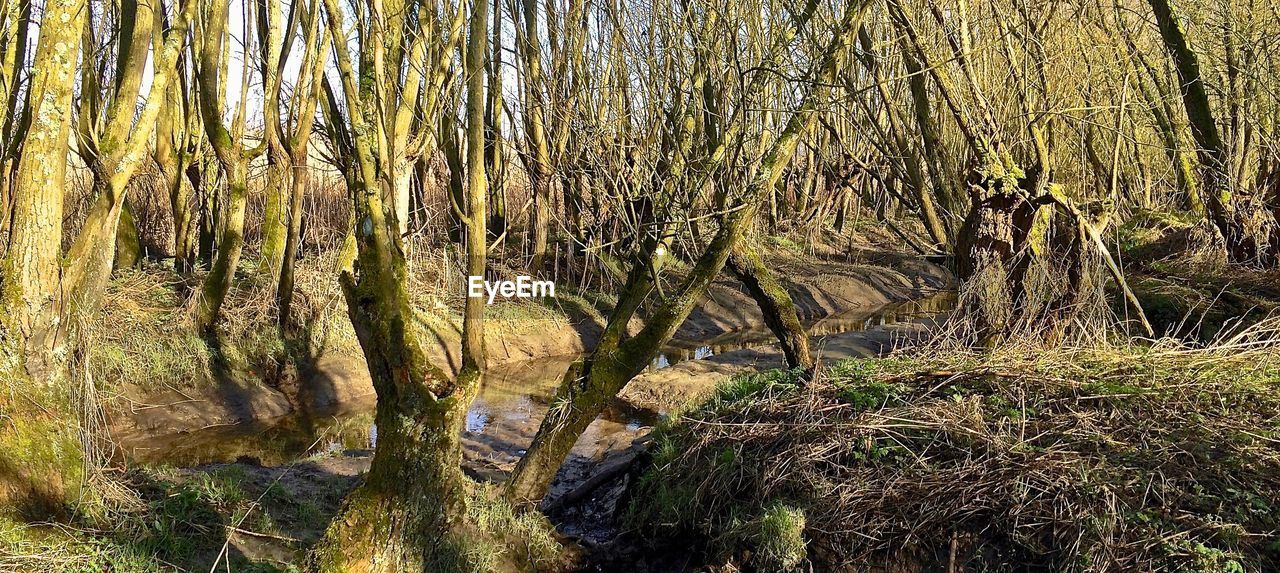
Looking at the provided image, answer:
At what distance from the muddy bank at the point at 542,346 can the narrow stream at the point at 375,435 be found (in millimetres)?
221

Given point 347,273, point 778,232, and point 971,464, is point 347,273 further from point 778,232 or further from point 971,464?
point 778,232

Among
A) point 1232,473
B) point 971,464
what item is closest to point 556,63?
point 971,464

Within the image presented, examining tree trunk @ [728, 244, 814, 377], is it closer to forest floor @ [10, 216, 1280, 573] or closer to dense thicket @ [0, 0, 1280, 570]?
dense thicket @ [0, 0, 1280, 570]

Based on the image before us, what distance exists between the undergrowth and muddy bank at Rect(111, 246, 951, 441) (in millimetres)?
3820

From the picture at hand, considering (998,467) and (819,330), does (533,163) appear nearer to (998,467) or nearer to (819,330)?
(819,330)

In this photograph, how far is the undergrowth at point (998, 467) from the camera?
14.6 feet

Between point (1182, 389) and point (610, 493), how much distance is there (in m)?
3.66

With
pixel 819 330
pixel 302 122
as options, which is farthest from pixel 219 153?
pixel 819 330

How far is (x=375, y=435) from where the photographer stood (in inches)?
367

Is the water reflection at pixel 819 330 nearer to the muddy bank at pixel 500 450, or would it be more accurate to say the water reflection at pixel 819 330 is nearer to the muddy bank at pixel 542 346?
the muddy bank at pixel 542 346

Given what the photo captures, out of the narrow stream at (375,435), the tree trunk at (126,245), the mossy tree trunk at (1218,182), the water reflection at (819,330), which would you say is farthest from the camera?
the water reflection at (819,330)

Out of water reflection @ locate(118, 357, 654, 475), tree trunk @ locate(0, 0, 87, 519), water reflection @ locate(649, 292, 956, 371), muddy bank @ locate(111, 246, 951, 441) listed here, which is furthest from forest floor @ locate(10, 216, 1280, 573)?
water reflection @ locate(649, 292, 956, 371)

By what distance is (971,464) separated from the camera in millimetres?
5043

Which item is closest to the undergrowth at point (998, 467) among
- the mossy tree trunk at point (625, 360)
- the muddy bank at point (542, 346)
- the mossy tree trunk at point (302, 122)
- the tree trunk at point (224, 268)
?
the mossy tree trunk at point (625, 360)
